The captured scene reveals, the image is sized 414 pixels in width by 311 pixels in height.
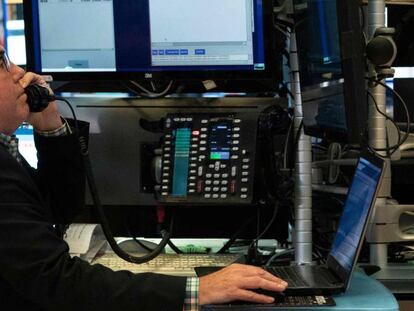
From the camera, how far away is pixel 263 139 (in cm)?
139

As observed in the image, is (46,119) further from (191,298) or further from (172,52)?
(191,298)

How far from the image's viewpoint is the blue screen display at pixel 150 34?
1.53 m

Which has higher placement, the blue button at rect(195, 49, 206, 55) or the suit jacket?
the blue button at rect(195, 49, 206, 55)

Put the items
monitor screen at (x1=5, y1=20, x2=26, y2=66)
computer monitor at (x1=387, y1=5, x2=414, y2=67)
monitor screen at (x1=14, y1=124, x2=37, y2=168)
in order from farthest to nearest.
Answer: monitor screen at (x1=5, y1=20, x2=26, y2=66) < monitor screen at (x1=14, y1=124, x2=37, y2=168) < computer monitor at (x1=387, y1=5, x2=414, y2=67)

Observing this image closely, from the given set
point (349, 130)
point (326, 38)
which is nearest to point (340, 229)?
point (349, 130)

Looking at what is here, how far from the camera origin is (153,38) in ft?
5.10

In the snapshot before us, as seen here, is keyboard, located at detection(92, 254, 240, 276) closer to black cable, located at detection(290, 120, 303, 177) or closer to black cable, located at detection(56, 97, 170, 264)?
black cable, located at detection(56, 97, 170, 264)

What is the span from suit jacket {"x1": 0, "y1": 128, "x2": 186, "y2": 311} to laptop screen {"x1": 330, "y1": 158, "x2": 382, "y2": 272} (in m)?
0.31

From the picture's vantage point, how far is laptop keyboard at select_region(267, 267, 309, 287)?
1065 millimetres

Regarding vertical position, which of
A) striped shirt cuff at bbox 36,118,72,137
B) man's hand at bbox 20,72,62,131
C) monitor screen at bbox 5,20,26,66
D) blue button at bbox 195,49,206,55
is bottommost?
striped shirt cuff at bbox 36,118,72,137

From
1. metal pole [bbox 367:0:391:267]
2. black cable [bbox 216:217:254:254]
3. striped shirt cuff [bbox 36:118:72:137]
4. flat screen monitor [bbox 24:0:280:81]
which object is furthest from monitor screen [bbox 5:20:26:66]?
metal pole [bbox 367:0:391:267]

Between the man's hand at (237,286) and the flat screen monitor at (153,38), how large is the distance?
0.68 m

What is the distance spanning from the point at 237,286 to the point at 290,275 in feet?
Result: 0.65

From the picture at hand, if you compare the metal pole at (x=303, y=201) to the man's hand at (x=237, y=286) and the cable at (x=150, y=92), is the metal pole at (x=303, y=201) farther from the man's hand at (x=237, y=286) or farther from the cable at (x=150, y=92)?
the cable at (x=150, y=92)
